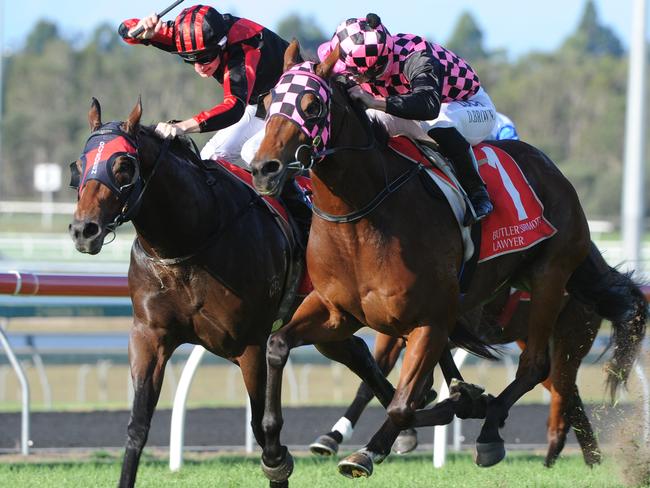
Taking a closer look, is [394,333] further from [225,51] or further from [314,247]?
[225,51]

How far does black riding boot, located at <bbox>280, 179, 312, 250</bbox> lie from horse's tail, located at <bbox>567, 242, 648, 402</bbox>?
139 centimetres

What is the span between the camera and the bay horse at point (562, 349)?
660 centimetres

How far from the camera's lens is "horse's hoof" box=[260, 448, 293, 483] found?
5410 millimetres

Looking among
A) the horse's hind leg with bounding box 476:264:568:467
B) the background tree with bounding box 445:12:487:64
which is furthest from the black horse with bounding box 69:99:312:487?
the background tree with bounding box 445:12:487:64

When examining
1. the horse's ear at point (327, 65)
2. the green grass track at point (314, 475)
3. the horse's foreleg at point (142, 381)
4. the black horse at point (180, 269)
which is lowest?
the green grass track at point (314, 475)

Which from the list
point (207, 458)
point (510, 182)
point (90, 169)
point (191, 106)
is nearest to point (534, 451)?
point (207, 458)

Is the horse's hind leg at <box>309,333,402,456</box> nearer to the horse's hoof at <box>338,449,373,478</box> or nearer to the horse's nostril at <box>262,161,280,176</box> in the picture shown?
the horse's hoof at <box>338,449,373,478</box>

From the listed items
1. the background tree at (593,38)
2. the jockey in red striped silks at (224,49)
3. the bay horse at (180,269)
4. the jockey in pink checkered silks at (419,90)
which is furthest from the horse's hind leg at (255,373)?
the background tree at (593,38)

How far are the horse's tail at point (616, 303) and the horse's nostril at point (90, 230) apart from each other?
266 cm

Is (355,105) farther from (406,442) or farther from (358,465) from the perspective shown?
(406,442)

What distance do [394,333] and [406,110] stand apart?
911mm

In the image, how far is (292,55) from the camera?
191 inches

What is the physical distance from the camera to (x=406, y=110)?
489 cm

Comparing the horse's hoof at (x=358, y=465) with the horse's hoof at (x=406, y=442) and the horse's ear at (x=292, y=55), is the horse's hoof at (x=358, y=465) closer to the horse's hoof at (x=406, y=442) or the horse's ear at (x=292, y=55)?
the horse's hoof at (x=406, y=442)
